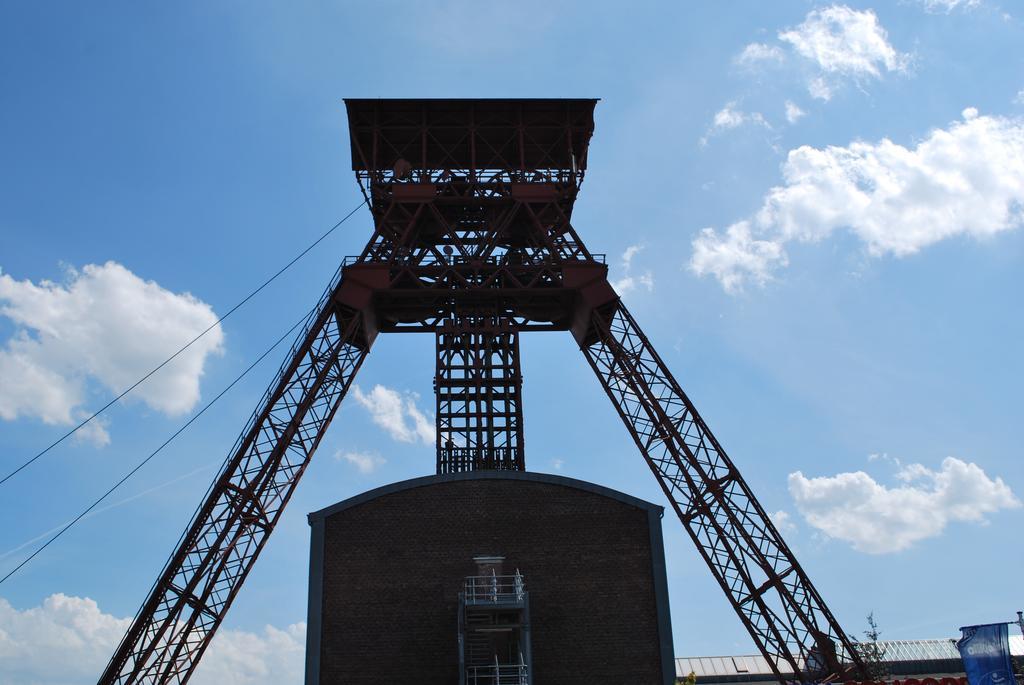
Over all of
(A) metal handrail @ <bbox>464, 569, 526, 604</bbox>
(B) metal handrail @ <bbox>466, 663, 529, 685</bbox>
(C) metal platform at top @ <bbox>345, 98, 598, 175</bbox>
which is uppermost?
(C) metal platform at top @ <bbox>345, 98, 598, 175</bbox>

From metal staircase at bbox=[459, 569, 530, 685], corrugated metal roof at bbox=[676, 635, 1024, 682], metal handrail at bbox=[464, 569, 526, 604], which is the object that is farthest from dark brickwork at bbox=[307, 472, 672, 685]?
corrugated metal roof at bbox=[676, 635, 1024, 682]

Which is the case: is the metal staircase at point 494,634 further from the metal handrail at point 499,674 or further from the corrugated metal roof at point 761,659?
the corrugated metal roof at point 761,659

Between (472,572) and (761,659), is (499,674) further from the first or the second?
(761,659)

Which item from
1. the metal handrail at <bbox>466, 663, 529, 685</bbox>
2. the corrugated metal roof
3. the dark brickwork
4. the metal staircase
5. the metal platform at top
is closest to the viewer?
the metal handrail at <bbox>466, 663, 529, 685</bbox>

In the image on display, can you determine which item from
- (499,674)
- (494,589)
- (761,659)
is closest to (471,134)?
(494,589)

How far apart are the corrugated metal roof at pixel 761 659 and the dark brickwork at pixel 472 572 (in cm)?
2329

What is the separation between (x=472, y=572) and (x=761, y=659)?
29.5m

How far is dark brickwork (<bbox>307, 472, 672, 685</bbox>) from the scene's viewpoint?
19.0 m

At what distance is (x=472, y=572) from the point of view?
779 inches

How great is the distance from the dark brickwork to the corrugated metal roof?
76.4 ft

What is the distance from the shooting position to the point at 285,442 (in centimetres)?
2358

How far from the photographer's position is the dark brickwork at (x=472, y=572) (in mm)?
19000

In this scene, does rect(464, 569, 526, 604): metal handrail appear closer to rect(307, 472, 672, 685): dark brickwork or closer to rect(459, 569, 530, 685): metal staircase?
rect(459, 569, 530, 685): metal staircase

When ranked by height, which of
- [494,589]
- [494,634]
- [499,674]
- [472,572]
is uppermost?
[472,572]
